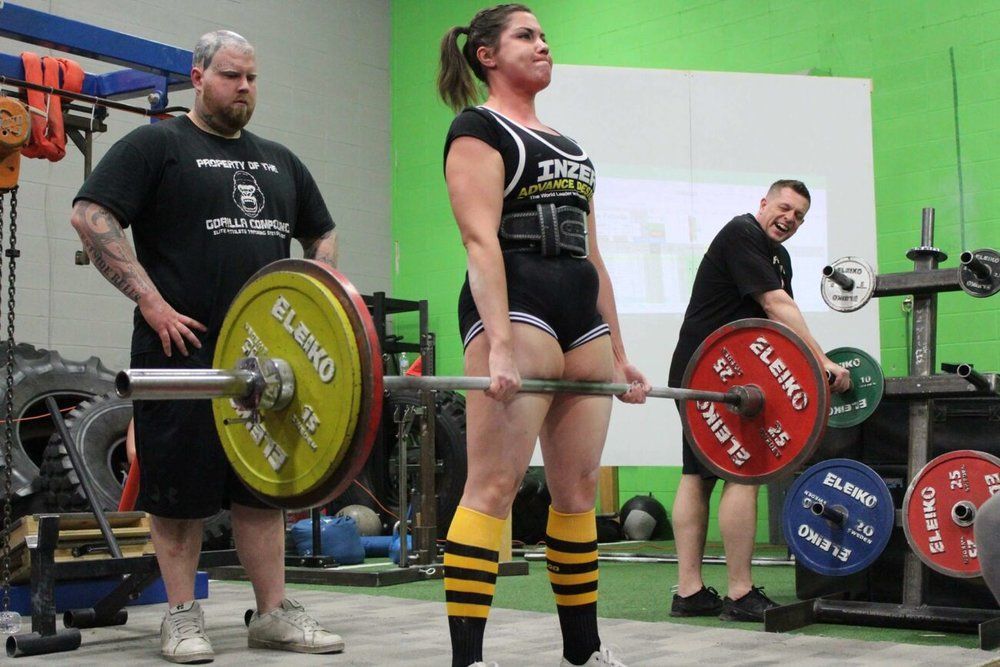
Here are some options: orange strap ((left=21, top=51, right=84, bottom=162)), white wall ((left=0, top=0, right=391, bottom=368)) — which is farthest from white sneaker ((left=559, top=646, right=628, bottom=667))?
white wall ((left=0, top=0, right=391, bottom=368))

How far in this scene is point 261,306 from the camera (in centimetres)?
196

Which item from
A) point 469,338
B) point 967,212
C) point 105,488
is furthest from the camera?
point 967,212

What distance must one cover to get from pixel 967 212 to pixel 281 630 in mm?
4123

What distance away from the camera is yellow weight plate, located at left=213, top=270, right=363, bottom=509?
1.78 meters

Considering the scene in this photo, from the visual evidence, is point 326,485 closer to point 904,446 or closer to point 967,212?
point 904,446

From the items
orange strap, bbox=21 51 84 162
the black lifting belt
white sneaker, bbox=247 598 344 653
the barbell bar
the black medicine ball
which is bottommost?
the black medicine ball

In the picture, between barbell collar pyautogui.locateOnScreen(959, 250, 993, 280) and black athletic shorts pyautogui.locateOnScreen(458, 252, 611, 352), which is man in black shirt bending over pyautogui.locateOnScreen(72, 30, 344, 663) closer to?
black athletic shorts pyautogui.locateOnScreen(458, 252, 611, 352)

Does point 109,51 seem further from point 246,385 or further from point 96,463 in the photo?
point 246,385

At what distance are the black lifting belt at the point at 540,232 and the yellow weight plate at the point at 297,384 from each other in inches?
16.7

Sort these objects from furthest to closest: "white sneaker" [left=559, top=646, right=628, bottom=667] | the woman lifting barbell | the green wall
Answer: the green wall < "white sneaker" [left=559, top=646, right=628, bottom=667] < the woman lifting barbell

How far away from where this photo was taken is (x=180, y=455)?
8.32ft

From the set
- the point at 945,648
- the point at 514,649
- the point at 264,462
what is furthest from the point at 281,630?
the point at 945,648

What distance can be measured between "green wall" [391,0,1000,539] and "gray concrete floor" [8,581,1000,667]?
9.82ft

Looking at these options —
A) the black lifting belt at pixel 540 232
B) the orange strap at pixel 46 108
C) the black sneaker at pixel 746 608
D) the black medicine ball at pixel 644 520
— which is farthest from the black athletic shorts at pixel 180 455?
the black medicine ball at pixel 644 520
